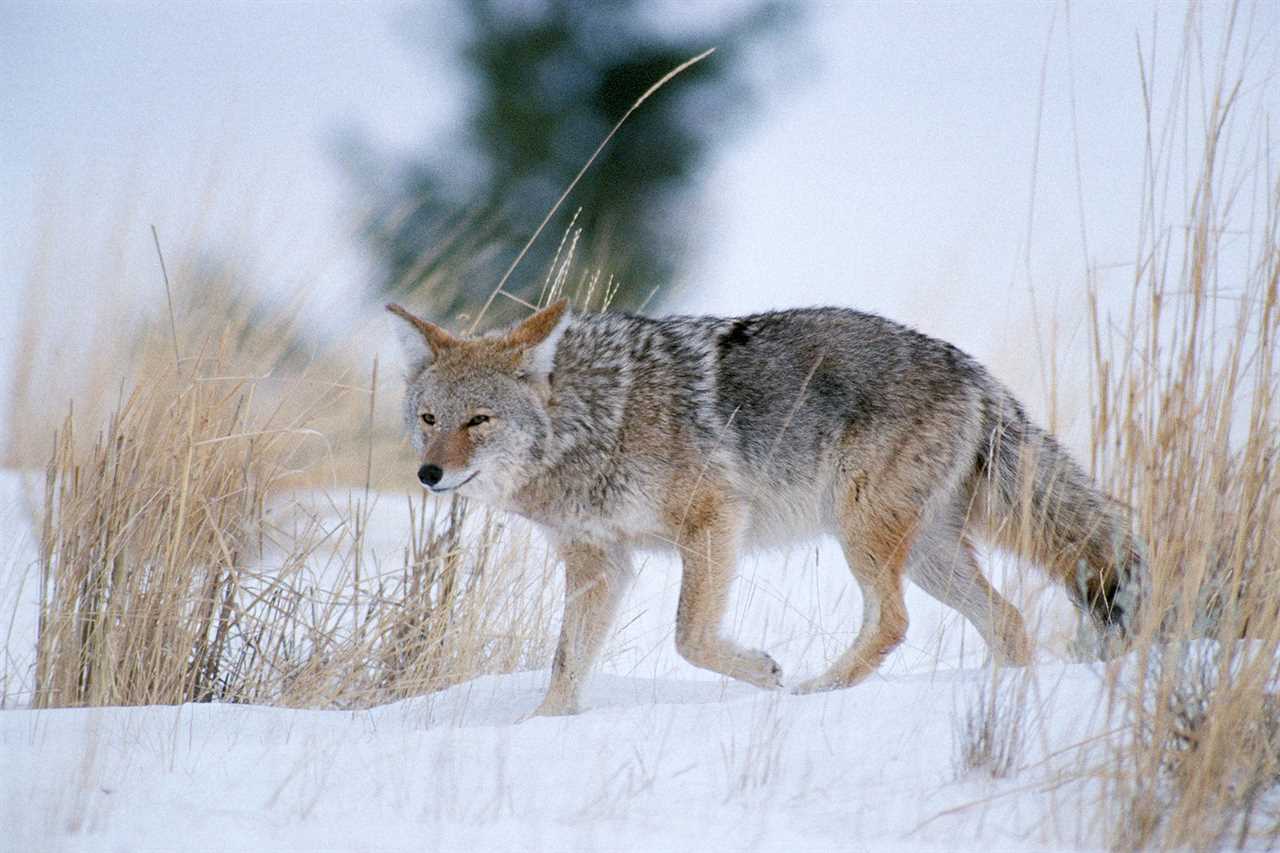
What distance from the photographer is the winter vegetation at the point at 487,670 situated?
2889 millimetres

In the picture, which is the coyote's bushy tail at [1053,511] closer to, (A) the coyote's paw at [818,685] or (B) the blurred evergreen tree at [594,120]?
(A) the coyote's paw at [818,685]

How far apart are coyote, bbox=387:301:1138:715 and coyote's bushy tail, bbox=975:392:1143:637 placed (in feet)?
0.03

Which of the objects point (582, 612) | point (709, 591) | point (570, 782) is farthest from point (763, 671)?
point (570, 782)

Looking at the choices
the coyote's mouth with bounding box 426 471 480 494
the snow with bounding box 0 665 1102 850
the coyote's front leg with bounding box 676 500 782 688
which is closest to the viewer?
the snow with bounding box 0 665 1102 850

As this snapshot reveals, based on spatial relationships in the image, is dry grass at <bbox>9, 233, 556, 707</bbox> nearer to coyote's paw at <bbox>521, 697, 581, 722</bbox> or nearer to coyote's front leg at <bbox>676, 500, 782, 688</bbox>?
coyote's paw at <bbox>521, 697, 581, 722</bbox>

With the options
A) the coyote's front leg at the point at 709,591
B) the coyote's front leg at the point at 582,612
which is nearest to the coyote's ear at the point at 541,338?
the coyote's front leg at the point at 582,612

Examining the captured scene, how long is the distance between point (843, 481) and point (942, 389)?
504 millimetres

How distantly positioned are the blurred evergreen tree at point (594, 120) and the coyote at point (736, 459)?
12.2 metres

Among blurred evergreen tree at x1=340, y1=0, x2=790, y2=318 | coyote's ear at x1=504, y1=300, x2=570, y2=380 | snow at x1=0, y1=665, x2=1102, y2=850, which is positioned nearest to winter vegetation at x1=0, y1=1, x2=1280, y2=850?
snow at x1=0, y1=665, x2=1102, y2=850

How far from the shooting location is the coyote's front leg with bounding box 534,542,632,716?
463cm

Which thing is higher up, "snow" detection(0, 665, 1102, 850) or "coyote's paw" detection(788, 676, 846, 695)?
"coyote's paw" detection(788, 676, 846, 695)

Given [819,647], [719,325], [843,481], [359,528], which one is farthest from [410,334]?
[819,647]

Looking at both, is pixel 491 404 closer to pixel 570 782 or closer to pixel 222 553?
pixel 222 553

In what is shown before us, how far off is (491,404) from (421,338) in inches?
18.4
